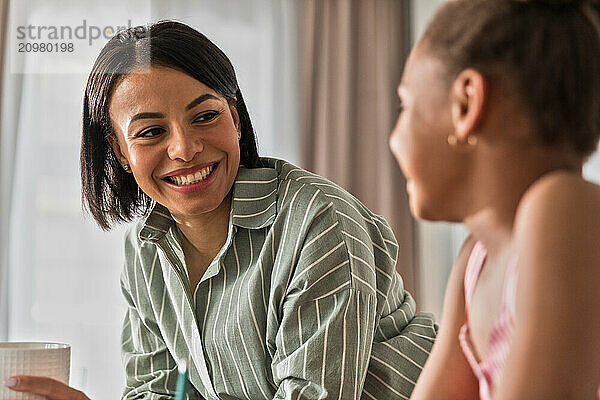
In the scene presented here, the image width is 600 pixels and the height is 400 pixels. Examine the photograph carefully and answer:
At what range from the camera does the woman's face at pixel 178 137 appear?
1.30 meters

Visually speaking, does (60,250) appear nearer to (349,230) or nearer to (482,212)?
(349,230)

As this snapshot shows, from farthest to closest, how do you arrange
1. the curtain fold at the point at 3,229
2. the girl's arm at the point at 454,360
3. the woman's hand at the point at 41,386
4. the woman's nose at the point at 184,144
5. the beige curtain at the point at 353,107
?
the beige curtain at the point at 353,107
the curtain fold at the point at 3,229
the woman's nose at the point at 184,144
the woman's hand at the point at 41,386
the girl's arm at the point at 454,360

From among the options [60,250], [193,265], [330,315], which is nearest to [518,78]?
[330,315]

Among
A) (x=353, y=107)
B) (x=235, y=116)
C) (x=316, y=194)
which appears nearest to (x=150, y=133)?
(x=235, y=116)

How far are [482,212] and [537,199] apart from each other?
0.06 metres

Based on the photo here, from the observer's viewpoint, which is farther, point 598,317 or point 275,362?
point 275,362

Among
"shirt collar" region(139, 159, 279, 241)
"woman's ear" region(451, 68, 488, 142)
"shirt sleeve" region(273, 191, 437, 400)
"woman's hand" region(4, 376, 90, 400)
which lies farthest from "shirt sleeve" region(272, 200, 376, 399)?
"woman's ear" region(451, 68, 488, 142)

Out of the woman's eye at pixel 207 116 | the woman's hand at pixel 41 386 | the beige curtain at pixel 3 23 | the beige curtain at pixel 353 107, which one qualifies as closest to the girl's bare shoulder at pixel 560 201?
the woman's hand at pixel 41 386

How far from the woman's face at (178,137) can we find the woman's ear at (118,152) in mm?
88

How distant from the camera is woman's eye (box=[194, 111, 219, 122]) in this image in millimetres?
1319

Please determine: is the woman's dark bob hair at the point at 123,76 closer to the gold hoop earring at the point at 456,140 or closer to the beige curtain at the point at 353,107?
the gold hoop earring at the point at 456,140

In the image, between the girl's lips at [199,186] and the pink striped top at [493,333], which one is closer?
the pink striped top at [493,333]

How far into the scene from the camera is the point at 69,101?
3.15 metres

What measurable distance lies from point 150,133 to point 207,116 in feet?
0.35
